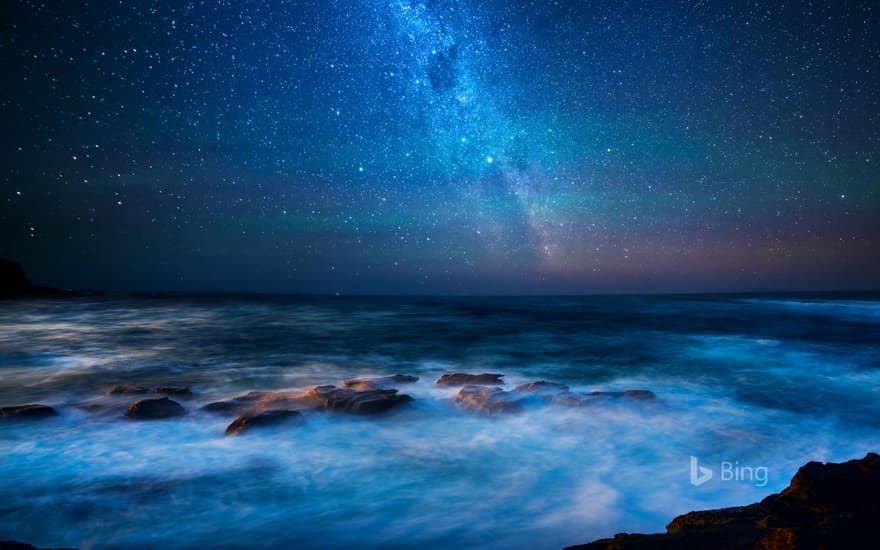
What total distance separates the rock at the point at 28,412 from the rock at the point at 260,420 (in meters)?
3.12

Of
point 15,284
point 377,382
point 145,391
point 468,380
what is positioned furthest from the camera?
point 15,284

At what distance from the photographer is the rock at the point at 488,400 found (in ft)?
26.8

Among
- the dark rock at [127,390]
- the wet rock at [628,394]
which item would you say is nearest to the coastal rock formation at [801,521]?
the wet rock at [628,394]

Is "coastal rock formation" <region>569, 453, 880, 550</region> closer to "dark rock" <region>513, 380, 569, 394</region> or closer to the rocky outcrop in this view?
"dark rock" <region>513, 380, 569, 394</region>

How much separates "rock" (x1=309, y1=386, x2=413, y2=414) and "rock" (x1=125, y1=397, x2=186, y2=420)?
208 cm

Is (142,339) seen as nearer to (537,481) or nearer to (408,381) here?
(408,381)

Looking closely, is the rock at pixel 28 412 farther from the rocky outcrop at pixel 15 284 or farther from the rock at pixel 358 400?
the rocky outcrop at pixel 15 284

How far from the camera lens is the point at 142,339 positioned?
18.3m

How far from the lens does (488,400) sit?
28.0 ft

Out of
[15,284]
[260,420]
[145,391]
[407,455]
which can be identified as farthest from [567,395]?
[15,284]

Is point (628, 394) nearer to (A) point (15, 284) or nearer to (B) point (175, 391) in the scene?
(B) point (175, 391)

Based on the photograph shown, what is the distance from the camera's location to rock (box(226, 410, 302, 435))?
6812 millimetres

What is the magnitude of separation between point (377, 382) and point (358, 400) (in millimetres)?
2069

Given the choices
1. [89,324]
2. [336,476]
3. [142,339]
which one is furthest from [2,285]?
[336,476]
